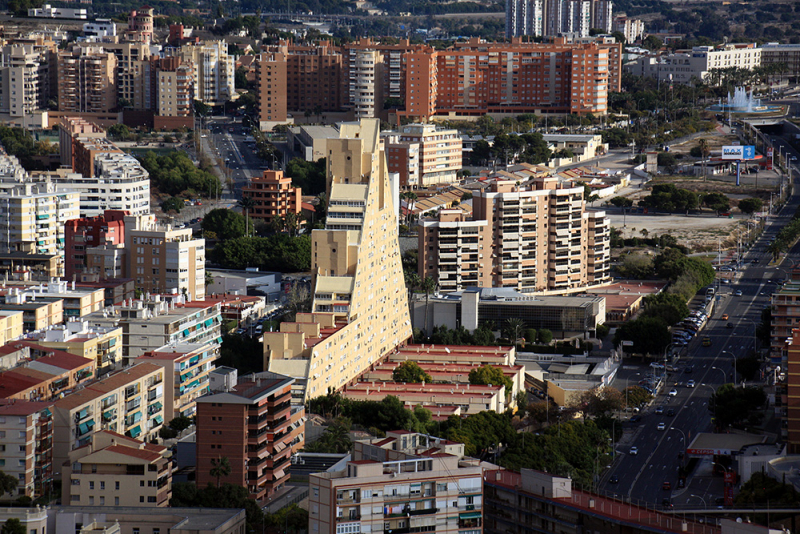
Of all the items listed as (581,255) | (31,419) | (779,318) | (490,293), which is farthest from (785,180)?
(31,419)

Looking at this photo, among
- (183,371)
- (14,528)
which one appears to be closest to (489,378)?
(183,371)

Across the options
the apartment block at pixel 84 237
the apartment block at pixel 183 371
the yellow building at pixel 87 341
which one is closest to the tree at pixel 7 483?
the apartment block at pixel 183 371

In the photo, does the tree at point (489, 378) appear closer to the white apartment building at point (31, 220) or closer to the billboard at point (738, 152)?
the white apartment building at point (31, 220)

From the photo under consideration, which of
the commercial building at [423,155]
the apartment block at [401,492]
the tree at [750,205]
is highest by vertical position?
the commercial building at [423,155]

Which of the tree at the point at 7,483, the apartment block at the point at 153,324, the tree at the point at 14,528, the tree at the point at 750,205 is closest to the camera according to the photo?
the tree at the point at 14,528

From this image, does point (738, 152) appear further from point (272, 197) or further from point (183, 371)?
point (183, 371)

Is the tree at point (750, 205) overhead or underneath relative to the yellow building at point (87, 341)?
overhead
